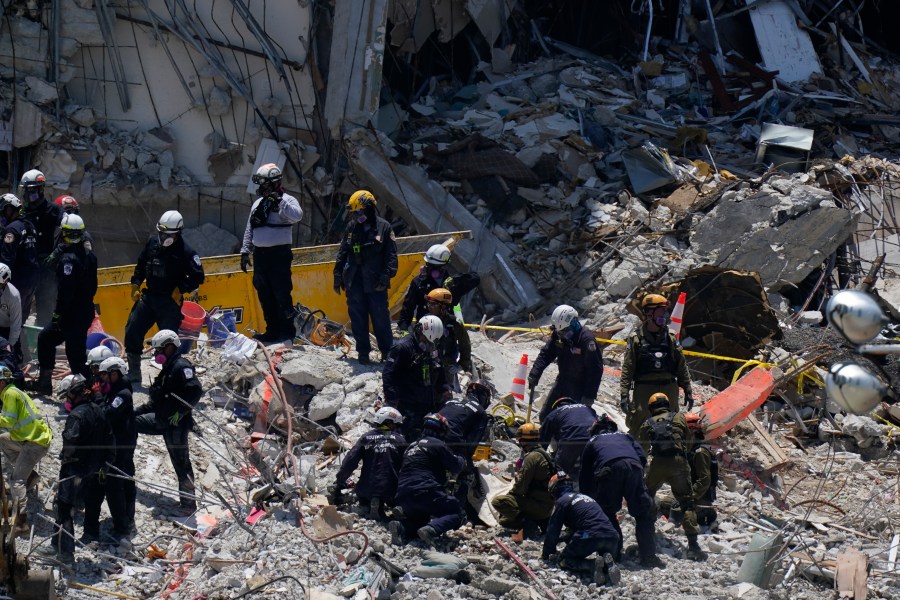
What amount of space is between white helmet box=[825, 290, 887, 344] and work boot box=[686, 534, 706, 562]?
4.33 m

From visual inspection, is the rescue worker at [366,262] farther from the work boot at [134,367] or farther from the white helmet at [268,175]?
the work boot at [134,367]

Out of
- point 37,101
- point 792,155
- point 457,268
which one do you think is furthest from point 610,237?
point 37,101

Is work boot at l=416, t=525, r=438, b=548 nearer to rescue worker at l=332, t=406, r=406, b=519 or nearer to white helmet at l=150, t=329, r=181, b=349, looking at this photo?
rescue worker at l=332, t=406, r=406, b=519

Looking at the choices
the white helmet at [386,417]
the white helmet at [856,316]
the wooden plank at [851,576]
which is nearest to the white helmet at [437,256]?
the white helmet at [386,417]

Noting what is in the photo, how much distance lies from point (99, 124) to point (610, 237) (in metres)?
6.90

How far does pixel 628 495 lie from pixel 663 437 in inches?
24.0

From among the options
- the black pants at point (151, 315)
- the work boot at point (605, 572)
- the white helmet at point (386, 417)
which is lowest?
the work boot at point (605, 572)

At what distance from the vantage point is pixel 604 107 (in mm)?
19203

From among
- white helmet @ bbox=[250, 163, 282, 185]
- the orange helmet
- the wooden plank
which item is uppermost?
white helmet @ bbox=[250, 163, 282, 185]

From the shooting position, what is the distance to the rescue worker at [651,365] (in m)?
11.1

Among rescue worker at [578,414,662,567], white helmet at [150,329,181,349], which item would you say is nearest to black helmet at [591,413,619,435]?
rescue worker at [578,414,662,567]

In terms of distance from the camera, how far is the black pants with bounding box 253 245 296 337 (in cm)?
1258

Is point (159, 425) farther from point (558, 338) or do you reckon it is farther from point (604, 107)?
point (604, 107)

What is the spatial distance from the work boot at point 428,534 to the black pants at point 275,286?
392 centimetres
